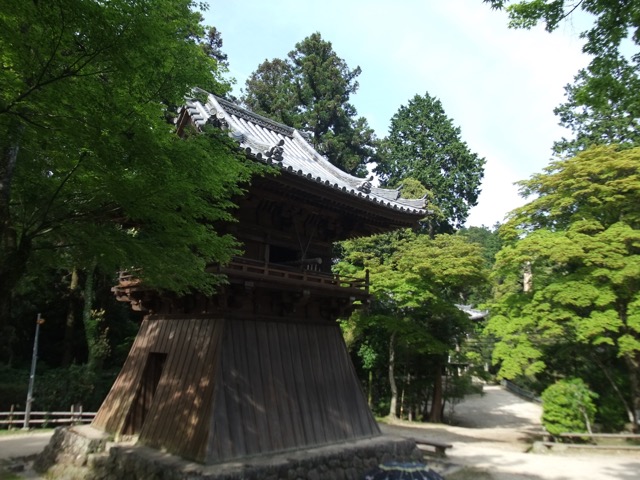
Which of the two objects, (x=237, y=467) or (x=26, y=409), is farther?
(x=26, y=409)

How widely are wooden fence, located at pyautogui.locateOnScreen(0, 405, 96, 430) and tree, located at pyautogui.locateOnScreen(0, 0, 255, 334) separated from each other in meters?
14.7

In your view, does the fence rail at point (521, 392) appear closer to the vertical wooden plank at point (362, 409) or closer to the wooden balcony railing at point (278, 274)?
the vertical wooden plank at point (362, 409)

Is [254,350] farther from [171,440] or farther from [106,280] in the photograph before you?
[106,280]

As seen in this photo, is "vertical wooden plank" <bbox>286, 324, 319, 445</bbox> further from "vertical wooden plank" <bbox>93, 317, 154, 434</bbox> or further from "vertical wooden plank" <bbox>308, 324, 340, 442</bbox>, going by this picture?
"vertical wooden plank" <bbox>93, 317, 154, 434</bbox>

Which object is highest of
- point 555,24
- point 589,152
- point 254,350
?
point 589,152

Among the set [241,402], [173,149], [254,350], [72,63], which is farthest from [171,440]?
[72,63]

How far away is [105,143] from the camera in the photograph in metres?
4.86

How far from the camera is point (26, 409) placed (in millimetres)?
18078

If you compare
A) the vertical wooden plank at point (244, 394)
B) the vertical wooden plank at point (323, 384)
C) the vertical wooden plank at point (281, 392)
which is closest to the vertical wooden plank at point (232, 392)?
the vertical wooden plank at point (244, 394)

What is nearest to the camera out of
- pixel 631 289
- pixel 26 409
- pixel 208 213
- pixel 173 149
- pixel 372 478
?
pixel 173 149

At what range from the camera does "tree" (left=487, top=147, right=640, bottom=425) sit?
14.7 meters

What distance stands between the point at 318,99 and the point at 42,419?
30.8 m

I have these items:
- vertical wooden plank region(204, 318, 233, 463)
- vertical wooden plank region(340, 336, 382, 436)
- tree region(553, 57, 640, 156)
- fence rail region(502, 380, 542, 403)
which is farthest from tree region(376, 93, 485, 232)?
vertical wooden plank region(204, 318, 233, 463)

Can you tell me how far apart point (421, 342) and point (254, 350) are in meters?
12.9
